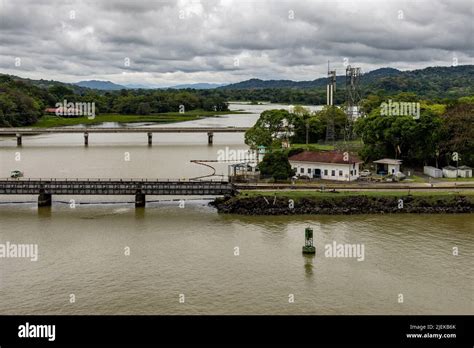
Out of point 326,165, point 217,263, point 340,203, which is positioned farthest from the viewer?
point 326,165

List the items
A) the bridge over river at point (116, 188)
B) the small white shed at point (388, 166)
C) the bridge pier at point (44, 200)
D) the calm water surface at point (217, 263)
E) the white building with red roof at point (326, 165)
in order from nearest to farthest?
the calm water surface at point (217, 263) → the bridge pier at point (44, 200) → the bridge over river at point (116, 188) → the white building with red roof at point (326, 165) → the small white shed at point (388, 166)

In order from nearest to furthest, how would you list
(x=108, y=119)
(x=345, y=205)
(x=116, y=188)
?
(x=345, y=205)
(x=116, y=188)
(x=108, y=119)

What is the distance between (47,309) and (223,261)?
7.60 metres

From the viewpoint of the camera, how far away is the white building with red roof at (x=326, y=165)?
37469mm

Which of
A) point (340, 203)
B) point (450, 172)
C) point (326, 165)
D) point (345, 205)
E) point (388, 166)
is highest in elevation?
point (326, 165)

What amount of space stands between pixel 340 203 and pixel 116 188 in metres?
13.8

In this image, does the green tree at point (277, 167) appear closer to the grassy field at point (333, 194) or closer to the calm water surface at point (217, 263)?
the grassy field at point (333, 194)

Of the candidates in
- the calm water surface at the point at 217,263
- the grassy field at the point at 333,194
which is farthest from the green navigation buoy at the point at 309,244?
the grassy field at the point at 333,194

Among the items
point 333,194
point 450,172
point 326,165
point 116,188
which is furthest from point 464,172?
point 116,188

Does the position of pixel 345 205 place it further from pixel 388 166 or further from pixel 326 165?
pixel 388 166

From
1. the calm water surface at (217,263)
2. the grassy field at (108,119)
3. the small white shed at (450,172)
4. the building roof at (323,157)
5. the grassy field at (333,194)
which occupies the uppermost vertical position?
the grassy field at (108,119)

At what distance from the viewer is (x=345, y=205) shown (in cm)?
3191

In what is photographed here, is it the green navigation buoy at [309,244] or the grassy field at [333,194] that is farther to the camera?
the grassy field at [333,194]

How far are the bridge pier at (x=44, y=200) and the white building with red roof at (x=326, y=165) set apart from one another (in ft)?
55.2
